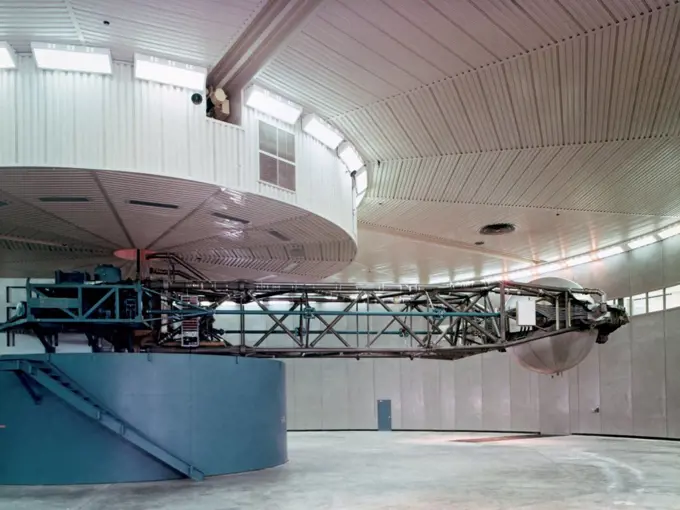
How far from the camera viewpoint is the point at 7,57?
14.0 metres

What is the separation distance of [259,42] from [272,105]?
2465 millimetres

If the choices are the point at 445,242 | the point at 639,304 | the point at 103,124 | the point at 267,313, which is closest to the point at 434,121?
the point at 267,313

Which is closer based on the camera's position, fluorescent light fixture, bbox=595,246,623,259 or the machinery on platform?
the machinery on platform

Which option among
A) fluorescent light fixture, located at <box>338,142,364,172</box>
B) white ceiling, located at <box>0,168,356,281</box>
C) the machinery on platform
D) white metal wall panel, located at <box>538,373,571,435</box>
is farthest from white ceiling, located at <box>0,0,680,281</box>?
white metal wall panel, located at <box>538,373,571,435</box>

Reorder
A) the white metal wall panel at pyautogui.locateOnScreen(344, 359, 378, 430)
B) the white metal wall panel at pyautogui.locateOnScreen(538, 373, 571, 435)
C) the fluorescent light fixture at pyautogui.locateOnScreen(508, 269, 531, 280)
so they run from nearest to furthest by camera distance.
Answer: the white metal wall panel at pyautogui.locateOnScreen(538, 373, 571, 435)
the fluorescent light fixture at pyautogui.locateOnScreen(508, 269, 531, 280)
the white metal wall panel at pyautogui.locateOnScreen(344, 359, 378, 430)

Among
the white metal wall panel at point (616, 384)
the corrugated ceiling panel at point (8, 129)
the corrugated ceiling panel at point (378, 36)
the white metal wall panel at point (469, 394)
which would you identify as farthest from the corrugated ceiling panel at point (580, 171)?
the white metal wall panel at point (469, 394)

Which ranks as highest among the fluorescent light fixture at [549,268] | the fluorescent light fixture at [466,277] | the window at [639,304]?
the fluorescent light fixture at [549,268]

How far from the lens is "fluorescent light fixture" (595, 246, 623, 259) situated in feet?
109

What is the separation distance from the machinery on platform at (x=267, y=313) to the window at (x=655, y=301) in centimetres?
1008

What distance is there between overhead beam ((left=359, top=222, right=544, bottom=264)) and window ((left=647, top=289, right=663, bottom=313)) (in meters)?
6.67

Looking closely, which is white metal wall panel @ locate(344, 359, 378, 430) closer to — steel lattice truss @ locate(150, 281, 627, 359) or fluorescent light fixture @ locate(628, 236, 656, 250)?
fluorescent light fixture @ locate(628, 236, 656, 250)

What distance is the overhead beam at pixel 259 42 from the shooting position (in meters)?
13.2

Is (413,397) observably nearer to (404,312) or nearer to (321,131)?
(404,312)

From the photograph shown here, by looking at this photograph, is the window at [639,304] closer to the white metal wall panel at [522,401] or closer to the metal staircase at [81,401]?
the white metal wall panel at [522,401]
